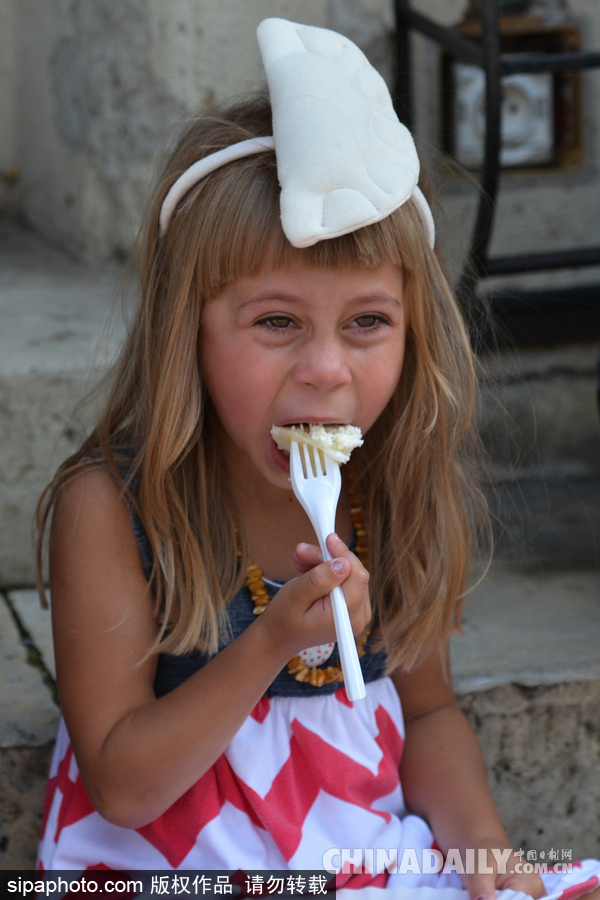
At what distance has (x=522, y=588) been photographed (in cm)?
176

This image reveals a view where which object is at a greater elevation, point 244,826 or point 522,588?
point 244,826

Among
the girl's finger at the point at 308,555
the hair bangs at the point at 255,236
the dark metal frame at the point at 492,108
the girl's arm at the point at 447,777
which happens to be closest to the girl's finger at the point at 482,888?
the girl's arm at the point at 447,777

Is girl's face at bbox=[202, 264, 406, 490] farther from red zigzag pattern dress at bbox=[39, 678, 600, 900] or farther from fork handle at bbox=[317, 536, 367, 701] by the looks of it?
red zigzag pattern dress at bbox=[39, 678, 600, 900]

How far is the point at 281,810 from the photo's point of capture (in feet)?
3.67

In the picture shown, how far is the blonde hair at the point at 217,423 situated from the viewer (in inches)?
41.8

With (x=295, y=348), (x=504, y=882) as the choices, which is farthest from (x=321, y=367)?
(x=504, y=882)

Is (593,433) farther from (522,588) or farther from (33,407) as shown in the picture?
(33,407)

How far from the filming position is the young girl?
103 centimetres

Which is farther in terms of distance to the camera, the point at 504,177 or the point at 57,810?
the point at 504,177

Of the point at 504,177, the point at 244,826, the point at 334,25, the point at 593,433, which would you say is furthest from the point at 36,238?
the point at 244,826

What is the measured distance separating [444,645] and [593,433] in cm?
110

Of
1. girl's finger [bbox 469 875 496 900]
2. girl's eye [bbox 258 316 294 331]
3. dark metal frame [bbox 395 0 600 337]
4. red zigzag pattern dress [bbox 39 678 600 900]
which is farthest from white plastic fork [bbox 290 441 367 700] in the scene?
dark metal frame [bbox 395 0 600 337]

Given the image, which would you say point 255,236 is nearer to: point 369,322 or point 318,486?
point 369,322

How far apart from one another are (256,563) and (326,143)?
1.68ft
